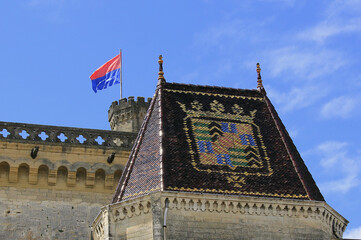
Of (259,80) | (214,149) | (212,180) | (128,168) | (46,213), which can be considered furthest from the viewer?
(46,213)

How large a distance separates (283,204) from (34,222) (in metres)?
9.81

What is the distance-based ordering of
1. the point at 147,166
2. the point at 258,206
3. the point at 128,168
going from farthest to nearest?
the point at 128,168 < the point at 147,166 < the point at 258,206

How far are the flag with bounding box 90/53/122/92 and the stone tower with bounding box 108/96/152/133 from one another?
19.5 feet

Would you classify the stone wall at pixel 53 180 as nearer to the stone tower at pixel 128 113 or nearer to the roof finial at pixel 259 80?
the roof finial at pixel 259 80

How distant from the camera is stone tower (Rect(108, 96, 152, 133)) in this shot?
150 ft

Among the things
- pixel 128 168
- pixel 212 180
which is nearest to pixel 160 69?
pixel 128 168

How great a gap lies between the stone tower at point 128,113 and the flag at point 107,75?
5934 mm

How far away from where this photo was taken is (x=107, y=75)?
3988 centimetres

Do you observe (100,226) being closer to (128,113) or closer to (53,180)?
(53,180)

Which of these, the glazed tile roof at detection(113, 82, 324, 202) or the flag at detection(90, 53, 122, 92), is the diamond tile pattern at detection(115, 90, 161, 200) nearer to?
the glazed tile roof at detection(113, 82, 324, 202)

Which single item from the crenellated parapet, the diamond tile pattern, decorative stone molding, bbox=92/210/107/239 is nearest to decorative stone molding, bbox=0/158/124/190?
the crenellated parapet

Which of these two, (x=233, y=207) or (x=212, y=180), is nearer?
(x=233, y=207)

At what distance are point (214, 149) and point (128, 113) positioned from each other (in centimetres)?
1880

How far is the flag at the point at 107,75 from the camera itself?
39.6 meters
